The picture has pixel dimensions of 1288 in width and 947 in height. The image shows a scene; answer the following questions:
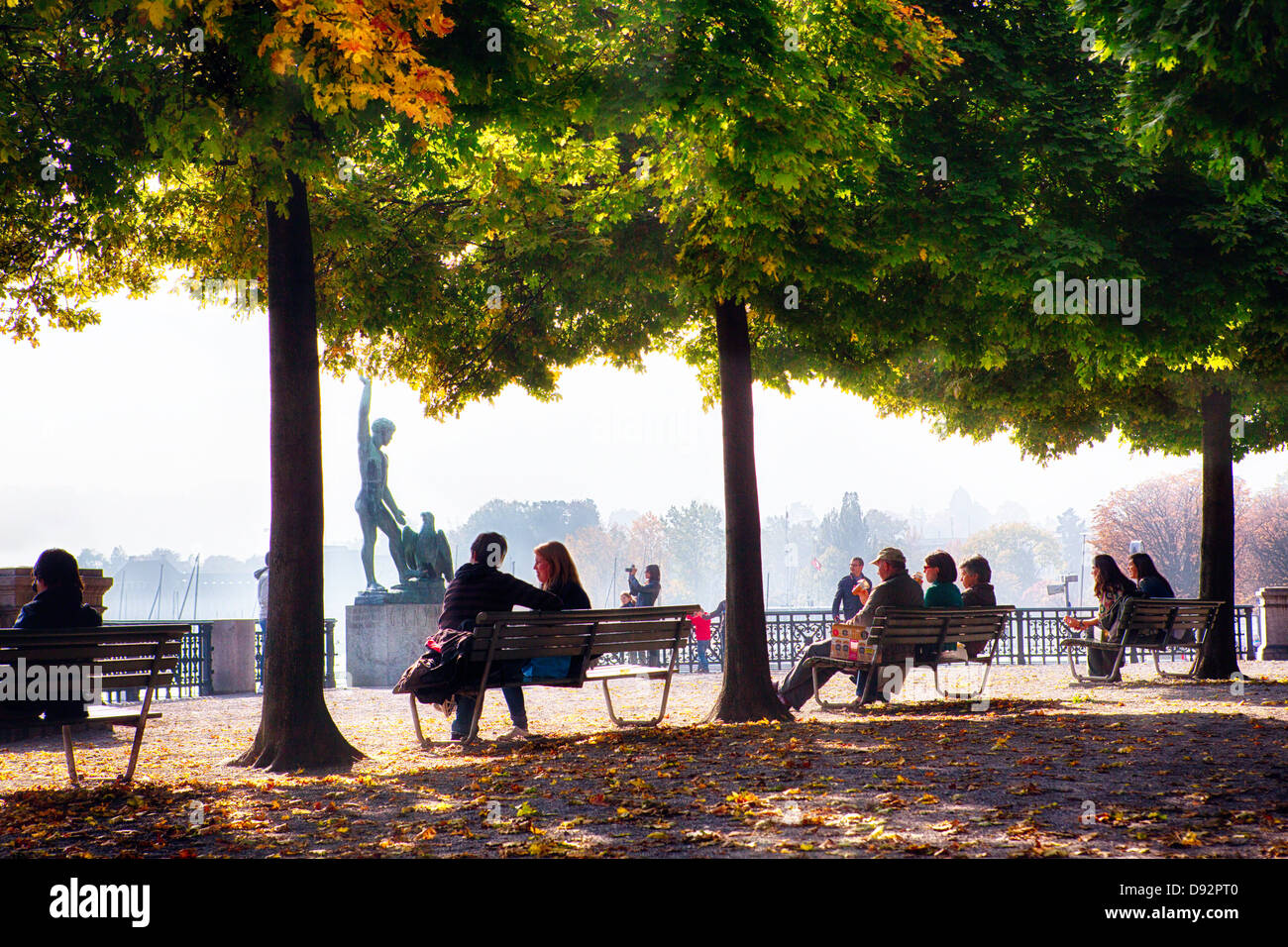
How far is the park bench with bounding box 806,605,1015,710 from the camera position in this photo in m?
10.3

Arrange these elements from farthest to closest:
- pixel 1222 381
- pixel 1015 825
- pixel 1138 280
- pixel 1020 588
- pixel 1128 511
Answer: pixel 1020 588 → pixel 1128 511 → pixel 1222 381 → pixel 1138 280 → pixel 1015 825

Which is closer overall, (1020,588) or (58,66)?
(58,66)

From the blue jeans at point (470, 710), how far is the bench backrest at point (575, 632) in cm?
59

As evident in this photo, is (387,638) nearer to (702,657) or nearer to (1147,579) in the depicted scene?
(702,657)

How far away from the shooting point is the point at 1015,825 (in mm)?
5238

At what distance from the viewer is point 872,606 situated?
1065 centimetres

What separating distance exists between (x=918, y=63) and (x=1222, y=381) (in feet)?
23.7

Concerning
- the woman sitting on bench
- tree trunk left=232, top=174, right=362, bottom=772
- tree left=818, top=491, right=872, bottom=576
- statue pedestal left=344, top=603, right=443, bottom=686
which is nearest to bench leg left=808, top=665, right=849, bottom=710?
tree trunk left=232, top=174, right=362, bottom=772

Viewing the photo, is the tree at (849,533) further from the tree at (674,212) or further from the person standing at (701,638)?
the tree at (674,212)

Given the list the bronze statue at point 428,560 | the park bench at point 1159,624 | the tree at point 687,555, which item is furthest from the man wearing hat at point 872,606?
the tree at point 687,555

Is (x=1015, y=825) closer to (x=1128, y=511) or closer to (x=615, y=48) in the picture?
(x=615, y=48)

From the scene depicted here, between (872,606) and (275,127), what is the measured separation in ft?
20.9

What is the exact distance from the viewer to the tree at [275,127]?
696cm

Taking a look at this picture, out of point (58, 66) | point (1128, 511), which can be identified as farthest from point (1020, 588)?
point (58, 66)
